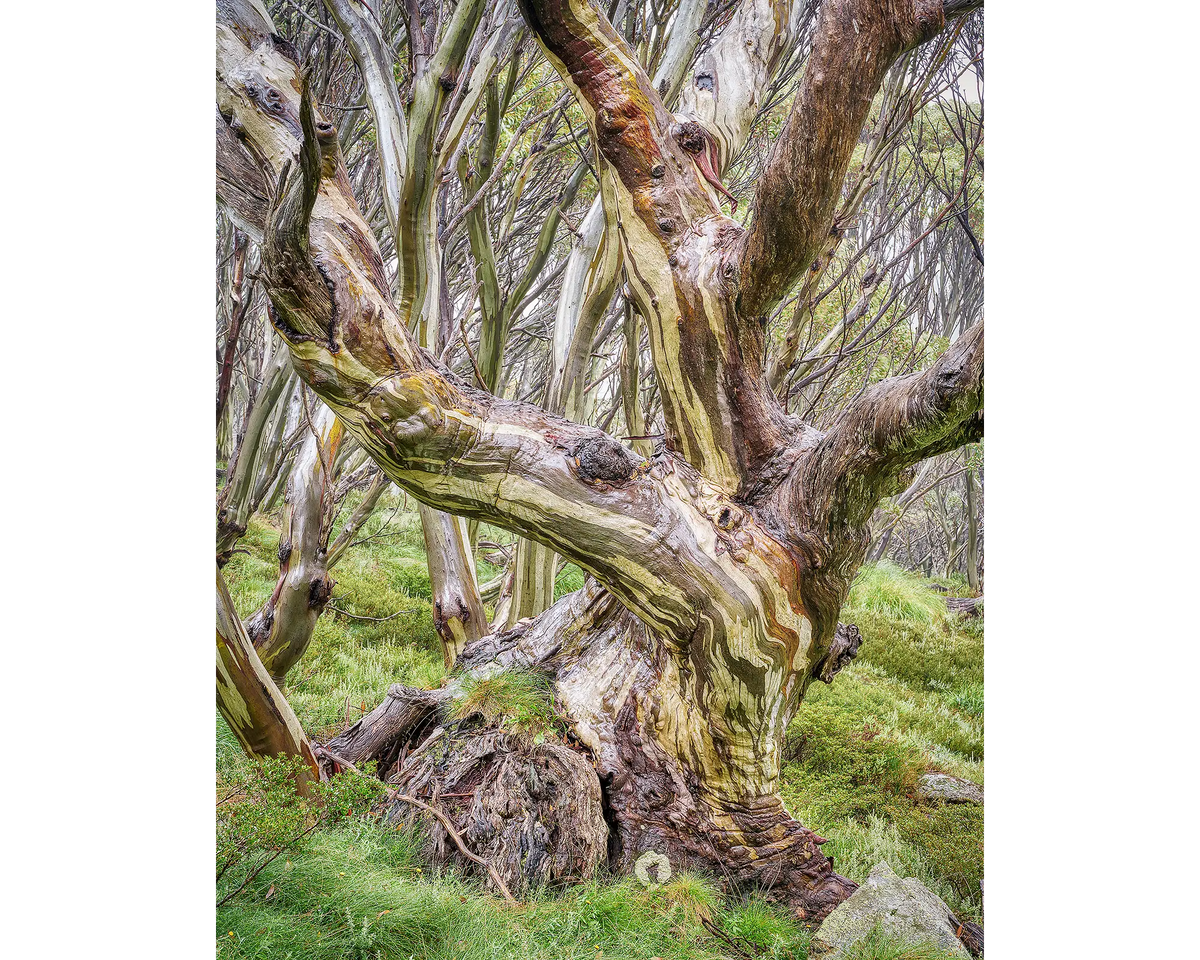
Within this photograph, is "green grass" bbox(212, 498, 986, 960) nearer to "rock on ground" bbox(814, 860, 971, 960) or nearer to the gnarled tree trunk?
"rock on ground" bbox(814, 860, 971, 960)

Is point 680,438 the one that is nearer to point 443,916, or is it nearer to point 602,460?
point 602,460

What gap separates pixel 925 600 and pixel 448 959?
271 inches

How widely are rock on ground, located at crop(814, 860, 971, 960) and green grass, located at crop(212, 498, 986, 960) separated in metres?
0.07

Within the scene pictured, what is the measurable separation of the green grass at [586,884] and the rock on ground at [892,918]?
2.8 inches

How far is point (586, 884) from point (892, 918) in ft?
2.72

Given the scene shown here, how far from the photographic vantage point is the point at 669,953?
1728 mm

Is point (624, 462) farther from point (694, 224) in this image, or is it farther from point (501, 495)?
point (694, 224)

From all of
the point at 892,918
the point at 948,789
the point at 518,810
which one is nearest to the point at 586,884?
the point at 518,810

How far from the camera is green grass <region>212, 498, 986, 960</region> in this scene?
1.62m

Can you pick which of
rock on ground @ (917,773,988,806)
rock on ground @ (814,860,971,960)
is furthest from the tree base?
rock on ground @ (917,773,988,806)
